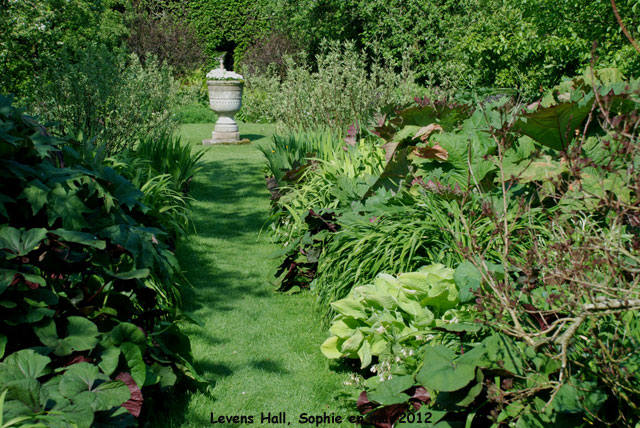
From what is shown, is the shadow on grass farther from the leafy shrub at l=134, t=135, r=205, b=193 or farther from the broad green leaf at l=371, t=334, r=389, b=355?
the leafy shrub at l=134, t=135, r=205, b=193

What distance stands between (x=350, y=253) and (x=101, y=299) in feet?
5.43

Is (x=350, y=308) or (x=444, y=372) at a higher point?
(x=444, y=372)

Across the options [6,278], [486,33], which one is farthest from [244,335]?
[486,33]

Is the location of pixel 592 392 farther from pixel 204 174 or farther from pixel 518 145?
pixel 204 174

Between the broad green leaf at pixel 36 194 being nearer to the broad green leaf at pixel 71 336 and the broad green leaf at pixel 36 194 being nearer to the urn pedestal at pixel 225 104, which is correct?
the broad green leaf at pixel 71 336

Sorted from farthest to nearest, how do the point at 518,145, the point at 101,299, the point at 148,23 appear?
1. the point at 148,23
2. the point at 518,145
3. the point at 101,299

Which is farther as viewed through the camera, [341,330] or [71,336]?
[341,330]

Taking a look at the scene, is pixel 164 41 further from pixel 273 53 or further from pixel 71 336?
pixel 71 336

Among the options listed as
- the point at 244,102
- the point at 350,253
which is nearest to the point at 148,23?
the point at 244,102

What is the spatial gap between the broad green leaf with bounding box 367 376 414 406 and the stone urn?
35.3ft

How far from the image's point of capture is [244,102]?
1892cm

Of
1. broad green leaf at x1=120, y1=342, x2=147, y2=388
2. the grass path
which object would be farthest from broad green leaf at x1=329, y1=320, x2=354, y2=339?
broad green leaf at x1=120, y1=342, x2=147, y2=388

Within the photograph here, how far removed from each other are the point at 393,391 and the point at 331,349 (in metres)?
0.89

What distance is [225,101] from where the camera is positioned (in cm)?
1283
